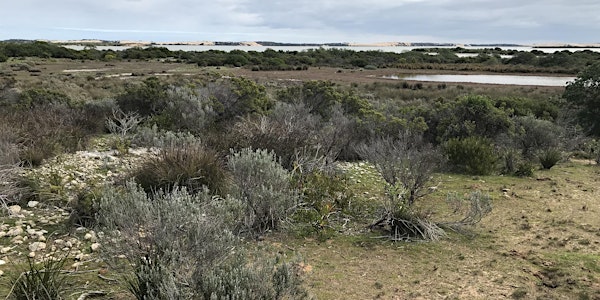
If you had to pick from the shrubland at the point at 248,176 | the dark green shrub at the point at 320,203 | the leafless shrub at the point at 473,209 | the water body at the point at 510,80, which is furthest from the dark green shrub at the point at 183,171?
the water body at the point at 510,80

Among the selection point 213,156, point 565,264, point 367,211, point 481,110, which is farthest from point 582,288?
point 481,110

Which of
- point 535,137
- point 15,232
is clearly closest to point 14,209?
point 15,232

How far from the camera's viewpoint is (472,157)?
9.70 metres

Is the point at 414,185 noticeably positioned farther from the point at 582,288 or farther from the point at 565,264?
the point at 582,288

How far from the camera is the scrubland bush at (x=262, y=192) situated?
221 inches

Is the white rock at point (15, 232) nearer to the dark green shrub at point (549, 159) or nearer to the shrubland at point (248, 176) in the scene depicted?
the shrubland at point (248, 176)

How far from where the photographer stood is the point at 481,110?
12344 mm

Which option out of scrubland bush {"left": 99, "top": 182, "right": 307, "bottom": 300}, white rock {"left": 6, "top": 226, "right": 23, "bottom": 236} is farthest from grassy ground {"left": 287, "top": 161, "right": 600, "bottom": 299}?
white rock {"left": 6, "top": 226, "right": 23, "bottom": 236}

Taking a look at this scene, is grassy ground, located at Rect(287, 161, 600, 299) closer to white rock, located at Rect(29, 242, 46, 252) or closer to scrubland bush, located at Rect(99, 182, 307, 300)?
scrubland bush, located at Rect(99, 182, 307, 300)

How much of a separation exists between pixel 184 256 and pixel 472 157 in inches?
301

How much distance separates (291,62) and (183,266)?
62.6 meters

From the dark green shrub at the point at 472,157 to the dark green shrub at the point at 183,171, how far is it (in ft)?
17.7

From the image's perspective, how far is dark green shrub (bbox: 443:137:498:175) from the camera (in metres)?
9.60

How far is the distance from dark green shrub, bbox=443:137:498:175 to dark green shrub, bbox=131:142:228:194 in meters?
5.38
